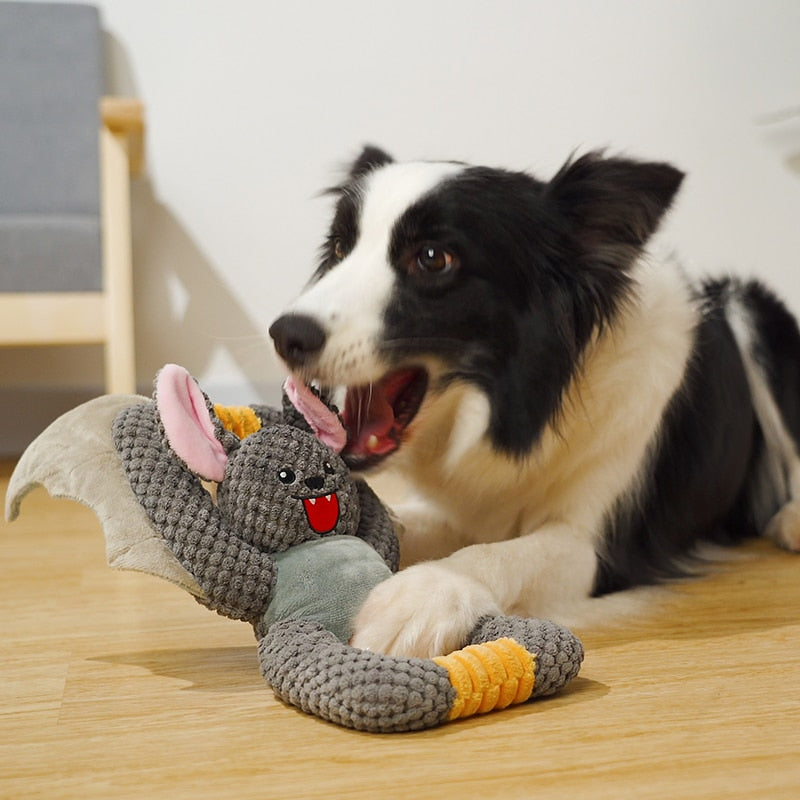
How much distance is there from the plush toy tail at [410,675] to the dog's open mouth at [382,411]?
1.12 feet

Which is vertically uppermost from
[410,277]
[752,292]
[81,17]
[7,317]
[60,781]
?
[81,17]

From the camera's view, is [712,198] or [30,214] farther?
[712,198]

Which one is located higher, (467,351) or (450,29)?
(450,29)

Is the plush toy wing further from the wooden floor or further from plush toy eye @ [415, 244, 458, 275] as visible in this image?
plush toy eye @ [415, 244, 458, 275]

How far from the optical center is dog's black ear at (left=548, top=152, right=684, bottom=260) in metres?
1.42

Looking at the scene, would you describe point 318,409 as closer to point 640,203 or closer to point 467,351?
point 467,351

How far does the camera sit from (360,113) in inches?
139

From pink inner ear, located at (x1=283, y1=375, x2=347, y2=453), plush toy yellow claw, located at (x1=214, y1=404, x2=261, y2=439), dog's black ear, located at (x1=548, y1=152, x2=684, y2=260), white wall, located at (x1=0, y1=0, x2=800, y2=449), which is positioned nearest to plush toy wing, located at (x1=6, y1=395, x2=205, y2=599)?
plush toy yellow claw, located at (x1=214, y1=404, x2=261, y2=439)

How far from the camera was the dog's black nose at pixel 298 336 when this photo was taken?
1256 mm

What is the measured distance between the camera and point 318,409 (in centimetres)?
130

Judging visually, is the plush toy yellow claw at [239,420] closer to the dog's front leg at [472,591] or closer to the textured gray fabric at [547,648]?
the dog's front leg at [472,591]

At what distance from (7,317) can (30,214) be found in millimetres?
531

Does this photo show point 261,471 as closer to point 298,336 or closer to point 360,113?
point 298,336

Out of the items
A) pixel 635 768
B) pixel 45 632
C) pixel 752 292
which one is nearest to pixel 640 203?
pixel 752 292
